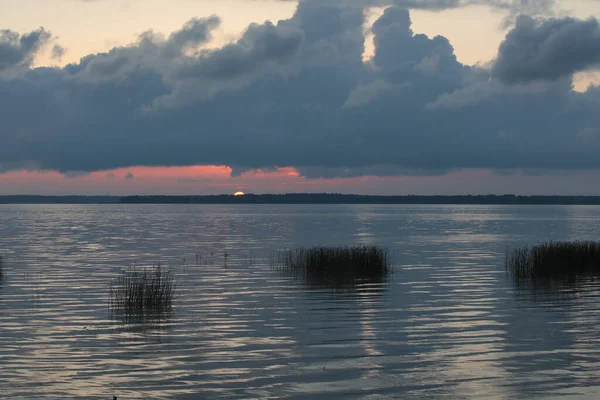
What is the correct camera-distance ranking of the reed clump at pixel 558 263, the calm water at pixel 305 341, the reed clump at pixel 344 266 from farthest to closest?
the reed clump at pixel 558 263 < the reed clump at pixel 344 266 < the calm water at pixel 305 341

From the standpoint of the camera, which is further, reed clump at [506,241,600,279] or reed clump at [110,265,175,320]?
reed clump at [506,241,600,279]

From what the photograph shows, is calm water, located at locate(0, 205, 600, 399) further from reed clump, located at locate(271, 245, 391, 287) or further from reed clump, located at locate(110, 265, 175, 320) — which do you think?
reed clump, located at locate(271, 245, 391, 287)

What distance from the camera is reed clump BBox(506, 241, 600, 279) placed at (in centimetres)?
3250

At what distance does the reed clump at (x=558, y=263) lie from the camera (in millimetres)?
32500

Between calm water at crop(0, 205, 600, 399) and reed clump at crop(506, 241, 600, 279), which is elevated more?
reed clump at crop(506, 241, 600, 279)

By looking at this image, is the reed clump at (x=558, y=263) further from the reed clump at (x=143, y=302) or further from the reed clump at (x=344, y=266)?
the reed clump at (x=143, y=302)

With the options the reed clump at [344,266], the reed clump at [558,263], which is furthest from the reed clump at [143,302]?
the reed clump at [558,263]

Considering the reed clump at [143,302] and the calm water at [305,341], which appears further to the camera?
the reed clump at [143,302]

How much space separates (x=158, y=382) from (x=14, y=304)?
12.0m

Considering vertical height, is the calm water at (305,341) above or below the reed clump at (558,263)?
below

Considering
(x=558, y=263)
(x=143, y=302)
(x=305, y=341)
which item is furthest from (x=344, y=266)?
(x=305, y=341)

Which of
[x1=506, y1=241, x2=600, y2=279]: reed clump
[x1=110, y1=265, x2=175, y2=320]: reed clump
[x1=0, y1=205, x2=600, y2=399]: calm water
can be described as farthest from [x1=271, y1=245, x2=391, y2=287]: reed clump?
[x1=110, y1=265, x2=175, y2=320]: reed clump

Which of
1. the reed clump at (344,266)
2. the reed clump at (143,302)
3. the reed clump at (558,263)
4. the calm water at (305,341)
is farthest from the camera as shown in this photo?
the reed clump at (558,263)

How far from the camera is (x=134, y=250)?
2026 inches
